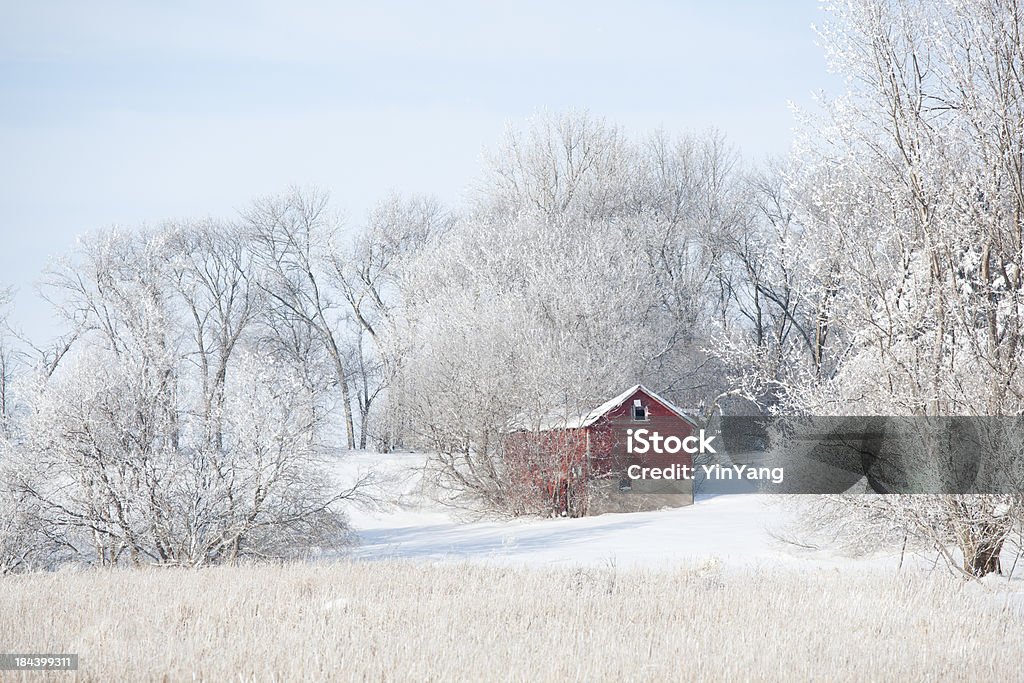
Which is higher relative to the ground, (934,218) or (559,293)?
(559,293)

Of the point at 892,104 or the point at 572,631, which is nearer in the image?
the point at 572,631

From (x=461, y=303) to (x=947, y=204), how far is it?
21.4 m

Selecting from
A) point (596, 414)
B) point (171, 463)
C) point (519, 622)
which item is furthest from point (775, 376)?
point (596, 414)

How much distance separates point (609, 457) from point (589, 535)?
646 centimetres

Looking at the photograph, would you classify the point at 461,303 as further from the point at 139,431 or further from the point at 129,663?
the point at 129,663

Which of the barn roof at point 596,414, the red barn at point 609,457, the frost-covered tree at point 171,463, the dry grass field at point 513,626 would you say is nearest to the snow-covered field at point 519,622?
the dry grass field at point 513,626

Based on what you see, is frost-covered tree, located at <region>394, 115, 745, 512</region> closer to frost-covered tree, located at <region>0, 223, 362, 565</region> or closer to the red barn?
the red barn

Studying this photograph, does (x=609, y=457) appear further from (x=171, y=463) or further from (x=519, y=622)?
(x=519, y=622)

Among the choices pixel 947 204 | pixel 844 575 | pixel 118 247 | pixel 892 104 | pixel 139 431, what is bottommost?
pixel 844 575

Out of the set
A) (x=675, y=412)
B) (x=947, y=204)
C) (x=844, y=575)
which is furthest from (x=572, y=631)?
(x=675, y=412)

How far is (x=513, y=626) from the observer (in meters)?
7.94

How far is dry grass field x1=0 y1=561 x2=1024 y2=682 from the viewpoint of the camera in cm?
642

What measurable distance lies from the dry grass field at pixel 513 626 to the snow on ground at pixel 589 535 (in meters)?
3.69

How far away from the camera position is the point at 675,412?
2866cm
